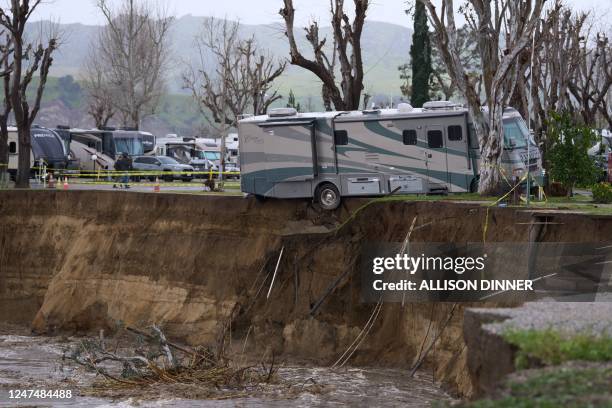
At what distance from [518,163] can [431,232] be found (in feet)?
21.4

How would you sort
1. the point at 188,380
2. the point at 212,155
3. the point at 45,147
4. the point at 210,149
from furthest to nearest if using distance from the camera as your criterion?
1. the point at 210,149
2. the point at 212,155
3. the point at 45,147
4. the point at 188,380

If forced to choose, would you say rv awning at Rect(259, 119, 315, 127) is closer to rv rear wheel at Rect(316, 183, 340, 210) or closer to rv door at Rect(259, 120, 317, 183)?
rv door at Rect(259, 120, 317, 183)

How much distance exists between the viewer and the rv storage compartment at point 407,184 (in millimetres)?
31781

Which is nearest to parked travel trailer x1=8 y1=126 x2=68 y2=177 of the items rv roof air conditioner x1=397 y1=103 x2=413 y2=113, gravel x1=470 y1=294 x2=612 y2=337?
rv roof air conditioner x1=397 y1=103 x2=413 y2=113

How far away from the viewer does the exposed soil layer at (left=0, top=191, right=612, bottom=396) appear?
87.8 feet

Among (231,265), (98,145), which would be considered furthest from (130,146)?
(231,265)

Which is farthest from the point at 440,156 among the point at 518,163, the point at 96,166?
the point at 96,166

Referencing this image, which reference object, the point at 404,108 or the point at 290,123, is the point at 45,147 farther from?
the point at 404,108

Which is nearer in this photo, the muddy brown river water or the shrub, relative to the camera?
the muddy brown river water

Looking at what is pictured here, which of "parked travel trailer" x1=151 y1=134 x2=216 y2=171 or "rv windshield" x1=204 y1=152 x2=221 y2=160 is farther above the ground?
"parked travel trailer" x1=151 y1=134 x2=216 y2=171

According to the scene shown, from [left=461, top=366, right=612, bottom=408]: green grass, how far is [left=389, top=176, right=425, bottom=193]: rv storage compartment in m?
20.7

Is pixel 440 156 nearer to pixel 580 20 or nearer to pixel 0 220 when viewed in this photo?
pixel 0 220

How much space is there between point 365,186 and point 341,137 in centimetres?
152

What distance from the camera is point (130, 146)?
72500mm
